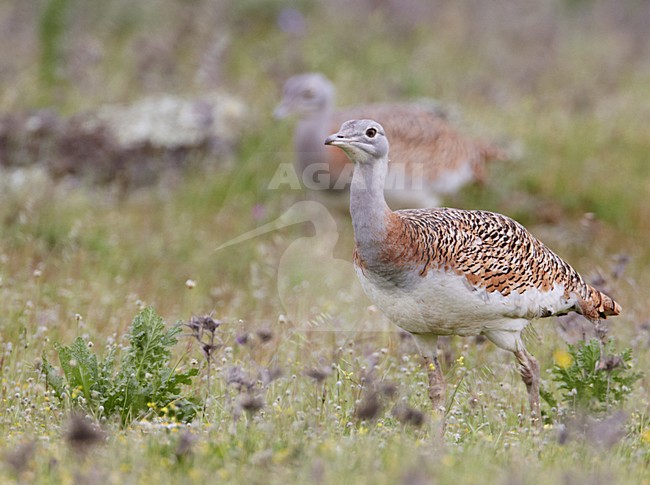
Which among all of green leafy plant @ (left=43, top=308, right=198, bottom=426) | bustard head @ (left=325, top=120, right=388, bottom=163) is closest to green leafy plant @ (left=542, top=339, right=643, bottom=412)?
bustard head @ (left=325, top=120, right=388, bottom=163)

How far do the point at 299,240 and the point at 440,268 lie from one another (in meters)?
3.57

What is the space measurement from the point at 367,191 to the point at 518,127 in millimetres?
6092

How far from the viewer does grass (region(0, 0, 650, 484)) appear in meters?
3.29

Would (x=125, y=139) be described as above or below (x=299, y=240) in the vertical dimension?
above

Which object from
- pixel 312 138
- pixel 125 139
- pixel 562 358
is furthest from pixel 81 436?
pixel 125 139

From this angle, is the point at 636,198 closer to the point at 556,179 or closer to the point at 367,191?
the point at 556,179

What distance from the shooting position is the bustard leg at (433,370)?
4410 millimetres

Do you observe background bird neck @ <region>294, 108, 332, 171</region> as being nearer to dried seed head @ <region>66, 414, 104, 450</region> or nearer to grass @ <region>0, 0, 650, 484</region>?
grass @ <region>0, 0, 650, 484</region>

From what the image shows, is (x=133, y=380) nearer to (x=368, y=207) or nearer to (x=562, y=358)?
(x=368, y=207)

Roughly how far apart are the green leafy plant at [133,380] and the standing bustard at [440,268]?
0.92m

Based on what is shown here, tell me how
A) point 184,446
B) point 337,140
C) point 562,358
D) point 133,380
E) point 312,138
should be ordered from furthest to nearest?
point 312,138, point 562,358, point 337,140, point 133,380, point 184,446

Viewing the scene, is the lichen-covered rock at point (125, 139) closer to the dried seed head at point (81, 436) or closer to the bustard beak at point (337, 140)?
the bustard beak at point (337, 140)

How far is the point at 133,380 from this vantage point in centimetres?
397

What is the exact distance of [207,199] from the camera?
27.3 feet
